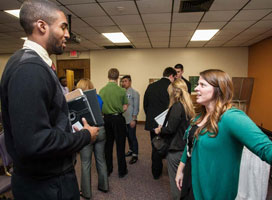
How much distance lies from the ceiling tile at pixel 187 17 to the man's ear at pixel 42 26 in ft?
10.4

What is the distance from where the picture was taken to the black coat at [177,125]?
1844 mm

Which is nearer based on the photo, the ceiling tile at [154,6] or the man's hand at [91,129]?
the man's hand at [91,129]

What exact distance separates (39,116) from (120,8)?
299 centimetres

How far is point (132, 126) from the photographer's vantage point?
11.8 ft

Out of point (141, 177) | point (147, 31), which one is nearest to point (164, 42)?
point (147, 31)

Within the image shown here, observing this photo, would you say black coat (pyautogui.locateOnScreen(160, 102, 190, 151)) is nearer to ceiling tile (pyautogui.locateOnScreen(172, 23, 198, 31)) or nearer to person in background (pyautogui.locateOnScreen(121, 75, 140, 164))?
person in background (pyautogui.locateOnScreen(121, 75, 140, 164))

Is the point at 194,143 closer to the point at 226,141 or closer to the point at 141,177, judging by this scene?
the point at 226,141

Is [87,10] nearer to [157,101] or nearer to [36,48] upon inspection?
[157,101]

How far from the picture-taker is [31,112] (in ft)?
2.11

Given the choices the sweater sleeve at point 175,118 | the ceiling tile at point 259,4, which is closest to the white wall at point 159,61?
the ceiling tile at point 259,4

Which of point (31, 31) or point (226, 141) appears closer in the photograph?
point (31, 31)

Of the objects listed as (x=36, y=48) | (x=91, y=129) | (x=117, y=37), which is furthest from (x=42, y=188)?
(x=117, y=37)

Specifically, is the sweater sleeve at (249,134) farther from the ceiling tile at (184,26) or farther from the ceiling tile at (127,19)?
the ceiling tile at (184,26)

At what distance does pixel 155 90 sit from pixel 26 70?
2174mm
